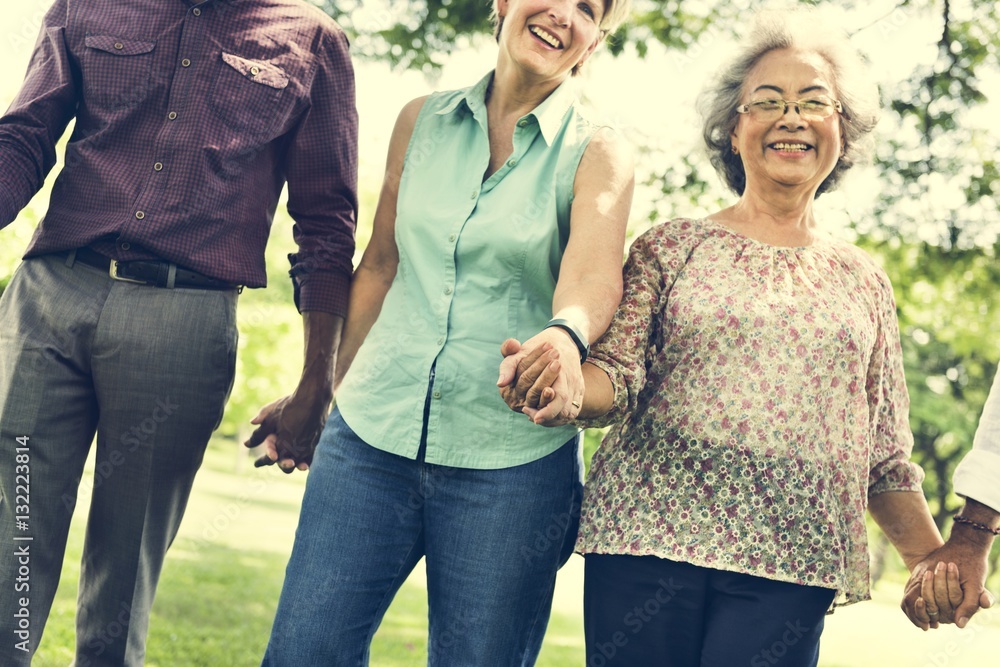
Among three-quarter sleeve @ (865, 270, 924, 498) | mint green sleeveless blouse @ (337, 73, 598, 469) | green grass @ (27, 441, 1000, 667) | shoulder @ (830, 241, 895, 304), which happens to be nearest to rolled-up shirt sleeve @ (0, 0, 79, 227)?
mint green sleeveless blouse @ (337, 73, 598, 469)

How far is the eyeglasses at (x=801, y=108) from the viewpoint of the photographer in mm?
2727

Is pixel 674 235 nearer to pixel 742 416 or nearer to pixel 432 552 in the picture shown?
pixel 742 416

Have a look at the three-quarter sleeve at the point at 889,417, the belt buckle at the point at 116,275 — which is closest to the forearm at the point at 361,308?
the belt buckle at the point at 116,275

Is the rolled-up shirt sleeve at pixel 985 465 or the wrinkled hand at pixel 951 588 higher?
the rolled-up shirt sleeve at pixel 985 465

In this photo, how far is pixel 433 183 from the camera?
2637mm

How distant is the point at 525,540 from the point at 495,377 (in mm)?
385

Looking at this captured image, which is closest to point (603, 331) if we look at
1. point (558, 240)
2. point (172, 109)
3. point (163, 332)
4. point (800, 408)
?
point (558, 240)

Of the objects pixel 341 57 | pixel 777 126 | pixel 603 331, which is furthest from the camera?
pixel 341 57

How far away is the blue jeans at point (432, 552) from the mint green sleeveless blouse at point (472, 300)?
61 mm

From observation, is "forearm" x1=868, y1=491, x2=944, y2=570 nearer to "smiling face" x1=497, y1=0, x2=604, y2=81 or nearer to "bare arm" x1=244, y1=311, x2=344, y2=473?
"smiling face" x1=497, y1=0, x2=604, y2=81

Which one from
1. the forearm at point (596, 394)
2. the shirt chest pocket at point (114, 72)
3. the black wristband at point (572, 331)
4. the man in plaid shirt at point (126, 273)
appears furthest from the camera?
the shirt chest pocket at point (114, 72)

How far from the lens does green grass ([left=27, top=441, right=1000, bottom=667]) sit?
6359 mm

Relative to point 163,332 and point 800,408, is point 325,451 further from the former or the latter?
point 800,408

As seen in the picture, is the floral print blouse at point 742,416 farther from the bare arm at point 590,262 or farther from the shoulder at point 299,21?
the shoulder at point 299,21
